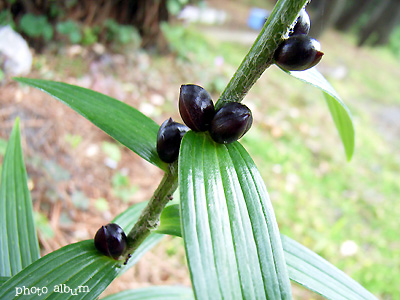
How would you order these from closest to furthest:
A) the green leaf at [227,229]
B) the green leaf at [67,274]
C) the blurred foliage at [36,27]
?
the green leaf at [227,229] < the green leaf at [67,274] < the blurred foliage at [36,27]

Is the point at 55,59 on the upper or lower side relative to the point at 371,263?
upper

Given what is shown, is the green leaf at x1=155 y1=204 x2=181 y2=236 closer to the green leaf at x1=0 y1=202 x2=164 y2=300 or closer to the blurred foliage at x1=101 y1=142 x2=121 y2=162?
the green leaf at x1=0 y1=202 x2=164 y2=300

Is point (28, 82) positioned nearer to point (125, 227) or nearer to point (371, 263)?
point (125, 227)

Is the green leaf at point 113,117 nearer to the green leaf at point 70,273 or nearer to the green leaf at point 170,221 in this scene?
the green leaf at point 170,221

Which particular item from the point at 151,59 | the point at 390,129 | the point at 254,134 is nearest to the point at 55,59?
the point at 151,59

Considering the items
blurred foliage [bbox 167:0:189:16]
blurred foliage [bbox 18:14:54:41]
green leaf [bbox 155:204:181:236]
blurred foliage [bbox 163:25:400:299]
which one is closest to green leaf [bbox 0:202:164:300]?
green leaf [bbox 155:204:181:236]

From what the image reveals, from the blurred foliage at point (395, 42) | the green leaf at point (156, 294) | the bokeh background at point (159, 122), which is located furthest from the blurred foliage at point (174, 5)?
the blurred foliage at point (395, 42)
